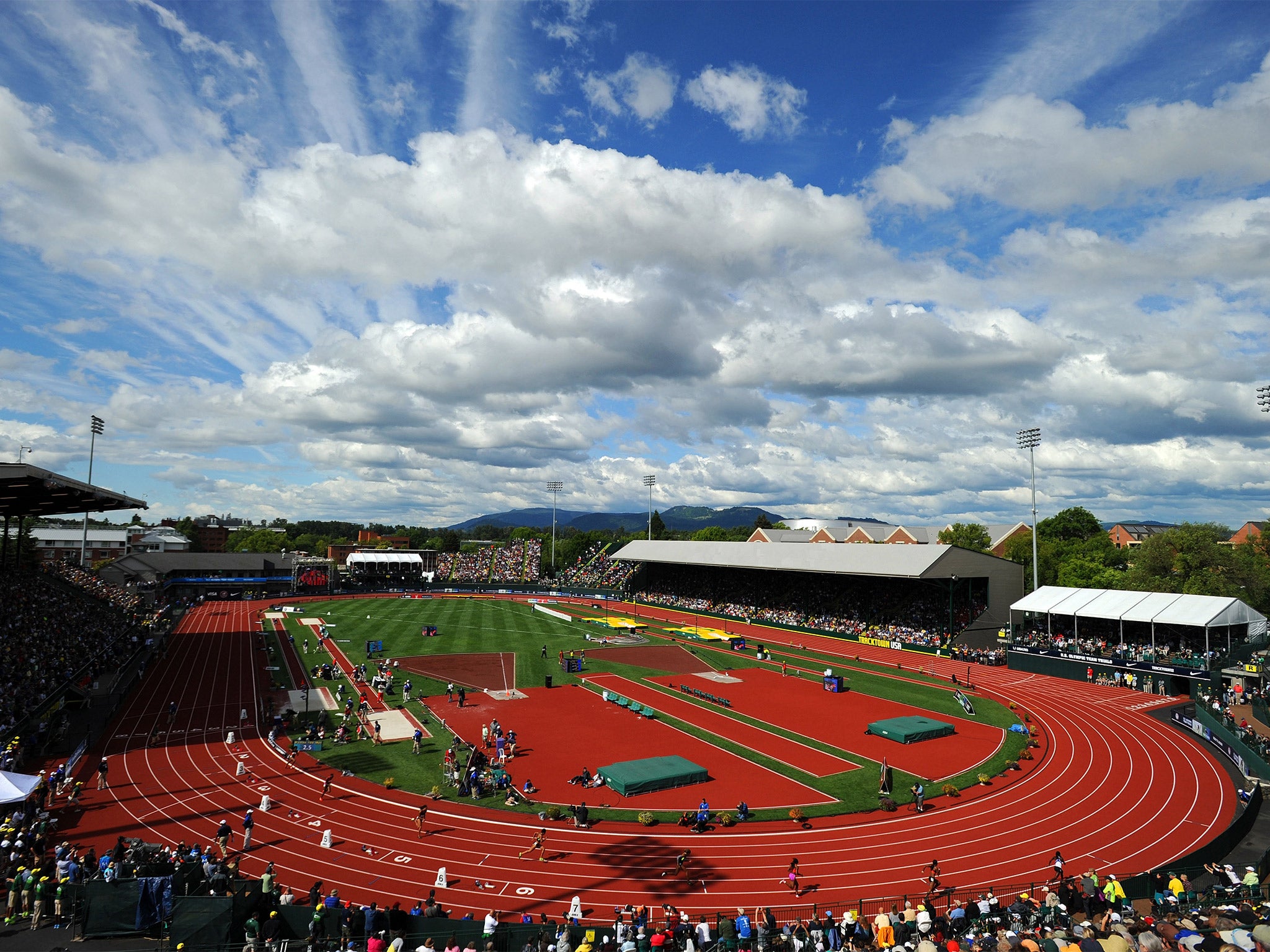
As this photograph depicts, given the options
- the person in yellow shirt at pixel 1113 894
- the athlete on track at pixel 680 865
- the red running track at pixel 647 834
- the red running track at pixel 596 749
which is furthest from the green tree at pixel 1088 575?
the athlete on track at pixel 680 865

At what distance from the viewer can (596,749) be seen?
3200 cm

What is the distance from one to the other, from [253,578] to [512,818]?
9032cm

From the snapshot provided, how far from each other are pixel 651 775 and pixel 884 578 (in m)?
44.7

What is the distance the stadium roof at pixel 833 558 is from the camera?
190 ft

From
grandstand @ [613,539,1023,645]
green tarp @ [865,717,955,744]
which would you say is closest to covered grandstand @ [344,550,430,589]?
grandstand @ [613,539,1023,645]

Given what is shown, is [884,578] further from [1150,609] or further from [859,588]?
[1150,609]

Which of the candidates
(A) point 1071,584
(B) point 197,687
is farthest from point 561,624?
(A) point 1071,584

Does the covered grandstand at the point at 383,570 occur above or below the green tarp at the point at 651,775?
above

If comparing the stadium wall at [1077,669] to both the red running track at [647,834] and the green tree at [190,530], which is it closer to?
the red running track at [647,834]

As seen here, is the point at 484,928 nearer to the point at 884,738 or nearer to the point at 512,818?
the point at 512,818

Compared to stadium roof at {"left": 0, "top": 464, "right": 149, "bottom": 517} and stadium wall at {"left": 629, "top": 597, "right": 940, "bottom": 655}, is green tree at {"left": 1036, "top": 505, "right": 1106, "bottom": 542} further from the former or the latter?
stadium roof at {"left": 0, "top": 464, "right": 149, "bottom": 517}

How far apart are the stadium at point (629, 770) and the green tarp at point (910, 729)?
0.17m

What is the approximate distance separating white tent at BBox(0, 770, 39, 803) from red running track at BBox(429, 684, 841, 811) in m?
15.0

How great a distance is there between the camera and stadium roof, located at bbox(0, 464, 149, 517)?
3050 centimetres
